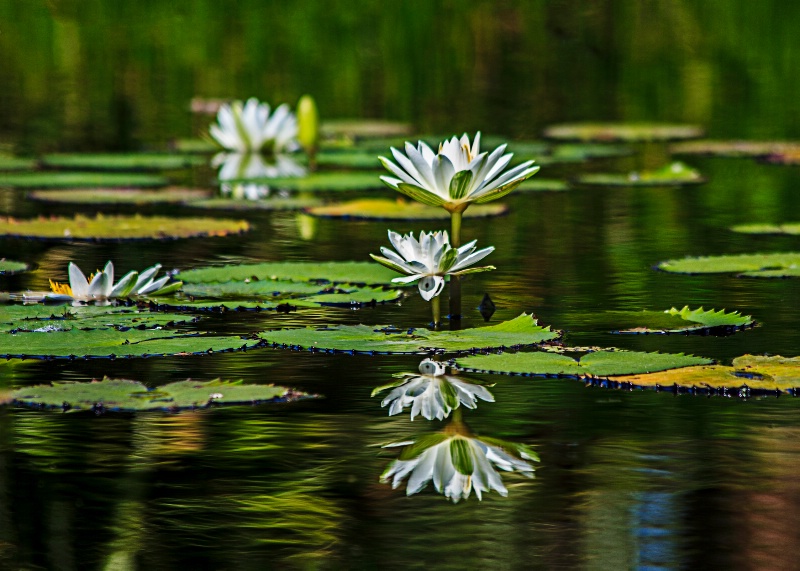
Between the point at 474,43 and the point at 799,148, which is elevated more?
the point at 474,43

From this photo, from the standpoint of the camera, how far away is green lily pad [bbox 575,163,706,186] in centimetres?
777

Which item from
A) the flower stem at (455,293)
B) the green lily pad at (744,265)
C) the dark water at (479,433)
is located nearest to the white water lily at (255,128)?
the dark water at (479,433)

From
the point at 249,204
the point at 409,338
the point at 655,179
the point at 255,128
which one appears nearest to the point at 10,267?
the point at 409,338

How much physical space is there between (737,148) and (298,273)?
16.5ft

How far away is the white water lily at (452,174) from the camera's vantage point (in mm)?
3961

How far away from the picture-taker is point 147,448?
2.82 metres

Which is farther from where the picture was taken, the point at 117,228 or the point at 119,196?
the point at 119,196

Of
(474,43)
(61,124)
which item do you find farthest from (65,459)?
(474,43)

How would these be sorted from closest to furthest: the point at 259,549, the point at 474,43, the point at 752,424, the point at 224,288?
1. the point at 259,549
2. the point at 752,424
3. the point at 224,288
4. the point at 474,43

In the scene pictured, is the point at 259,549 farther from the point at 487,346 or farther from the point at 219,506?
the point at 487,346

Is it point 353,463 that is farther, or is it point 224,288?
point 224,288

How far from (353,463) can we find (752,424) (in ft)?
2.76

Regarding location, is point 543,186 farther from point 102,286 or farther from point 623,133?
point 102,286

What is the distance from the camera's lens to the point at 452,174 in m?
3.98
